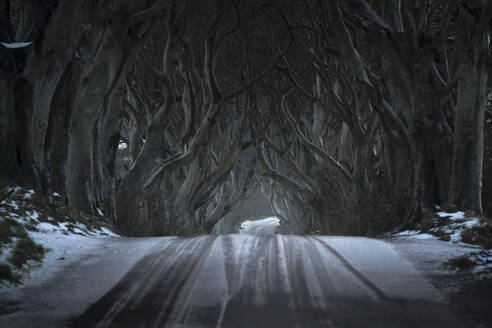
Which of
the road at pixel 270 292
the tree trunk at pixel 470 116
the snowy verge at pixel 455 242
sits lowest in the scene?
the road at pixel 270 292

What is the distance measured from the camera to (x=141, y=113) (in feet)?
44.2

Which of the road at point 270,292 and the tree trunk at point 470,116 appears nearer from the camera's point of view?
the road at point 270,292

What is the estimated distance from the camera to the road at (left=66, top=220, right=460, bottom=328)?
2.92m

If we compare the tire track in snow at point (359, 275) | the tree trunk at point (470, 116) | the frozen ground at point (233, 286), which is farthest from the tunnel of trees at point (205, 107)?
the tire track in snow at point (359, 275)

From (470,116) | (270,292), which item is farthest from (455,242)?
(270,292)

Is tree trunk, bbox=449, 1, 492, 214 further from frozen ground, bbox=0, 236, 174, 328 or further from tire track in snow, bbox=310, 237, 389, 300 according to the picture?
frozen ground, bbox=0, 236, 174, 328

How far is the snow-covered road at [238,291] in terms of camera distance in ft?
9.56

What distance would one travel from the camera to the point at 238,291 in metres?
3.45

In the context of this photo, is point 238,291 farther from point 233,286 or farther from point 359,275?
point 359,275

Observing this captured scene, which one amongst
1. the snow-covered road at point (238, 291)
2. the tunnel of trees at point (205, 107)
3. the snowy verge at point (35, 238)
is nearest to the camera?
the snow-covered road at point (238, 291)

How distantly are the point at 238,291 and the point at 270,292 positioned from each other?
23cm

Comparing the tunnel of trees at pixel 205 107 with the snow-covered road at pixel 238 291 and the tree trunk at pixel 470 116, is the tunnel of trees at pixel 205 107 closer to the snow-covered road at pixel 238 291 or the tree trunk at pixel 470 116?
the tree trunk at pixel 470 116

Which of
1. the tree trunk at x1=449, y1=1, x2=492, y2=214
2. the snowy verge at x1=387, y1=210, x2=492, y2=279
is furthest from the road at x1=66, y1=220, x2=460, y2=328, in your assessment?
the tree trunk at x1=449, y1=1, x2=492, y2=214

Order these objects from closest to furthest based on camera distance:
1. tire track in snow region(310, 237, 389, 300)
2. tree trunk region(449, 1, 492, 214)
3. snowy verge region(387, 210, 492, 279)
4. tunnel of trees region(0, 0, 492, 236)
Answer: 1. tire track in snow region(310, 237, 389, 300)
2. snowy verge region(387, 210, 492, 279)
3. tunnel of trees region(0, 0, 492, 236)
4. tree trunk region(449, 1, 492, 214)
